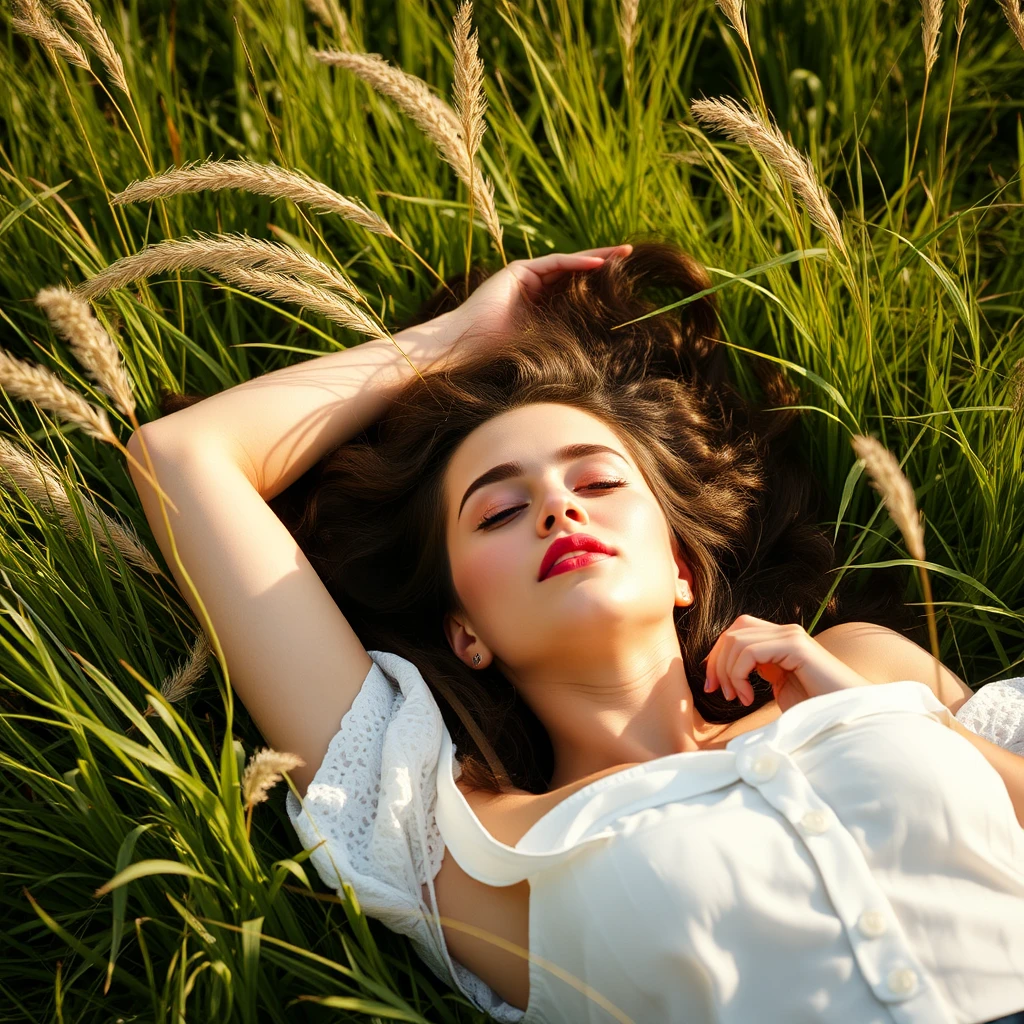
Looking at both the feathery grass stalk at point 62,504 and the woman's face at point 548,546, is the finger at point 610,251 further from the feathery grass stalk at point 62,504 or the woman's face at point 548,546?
the feathery grass stalk at point 62,504

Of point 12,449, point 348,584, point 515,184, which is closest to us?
point 12,449

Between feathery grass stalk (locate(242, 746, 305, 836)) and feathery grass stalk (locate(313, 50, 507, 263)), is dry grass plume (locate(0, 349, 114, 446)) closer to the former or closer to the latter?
feathery grass stalk (locate(242, 746, 305, 836))

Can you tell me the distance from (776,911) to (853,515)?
1397 millimetres

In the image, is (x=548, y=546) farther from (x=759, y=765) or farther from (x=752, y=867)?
(x=752, y=867)

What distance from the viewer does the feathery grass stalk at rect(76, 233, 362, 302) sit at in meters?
2.18

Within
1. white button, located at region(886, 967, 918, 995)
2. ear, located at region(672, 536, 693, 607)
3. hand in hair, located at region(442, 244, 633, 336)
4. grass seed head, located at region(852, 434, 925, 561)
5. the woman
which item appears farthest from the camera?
hand in hair, located at region(442, 244, 633, 336)

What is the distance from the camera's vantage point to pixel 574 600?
2207 mm

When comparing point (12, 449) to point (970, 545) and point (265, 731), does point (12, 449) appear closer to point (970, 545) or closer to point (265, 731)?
point (265, 731)

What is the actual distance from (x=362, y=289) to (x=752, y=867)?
2187 millimetres

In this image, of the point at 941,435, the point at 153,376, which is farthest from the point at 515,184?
the point at 941,435

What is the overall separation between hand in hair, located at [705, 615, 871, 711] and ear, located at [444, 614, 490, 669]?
1.79ft

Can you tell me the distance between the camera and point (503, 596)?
2330mm

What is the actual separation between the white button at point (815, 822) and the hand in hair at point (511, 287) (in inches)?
61.0

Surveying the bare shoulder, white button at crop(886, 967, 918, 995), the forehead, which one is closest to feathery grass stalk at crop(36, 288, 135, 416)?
the forehead
